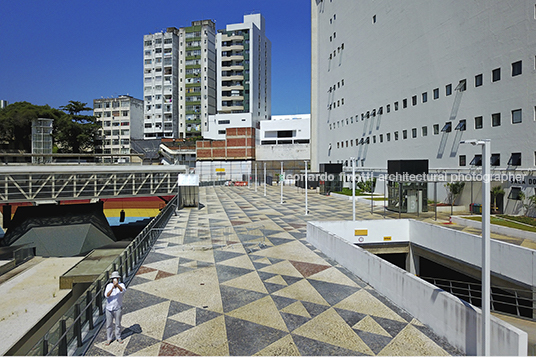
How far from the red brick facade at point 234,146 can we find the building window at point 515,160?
61582 millimetres

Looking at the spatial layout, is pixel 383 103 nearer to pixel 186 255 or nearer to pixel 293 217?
pixel 293 217

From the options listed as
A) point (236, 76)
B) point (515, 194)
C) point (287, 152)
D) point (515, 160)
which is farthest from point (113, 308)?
point (236, 76)

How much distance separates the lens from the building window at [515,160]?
873 inches

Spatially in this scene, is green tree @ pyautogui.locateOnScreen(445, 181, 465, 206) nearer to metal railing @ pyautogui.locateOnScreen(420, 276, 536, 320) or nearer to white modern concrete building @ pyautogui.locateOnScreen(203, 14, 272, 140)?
metal railing @ pyautogui.locateOnScreen(420, 276, 536, 320)

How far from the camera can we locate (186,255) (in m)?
16.2

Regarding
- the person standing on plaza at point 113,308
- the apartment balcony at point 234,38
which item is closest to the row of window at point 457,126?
the person standing on plaza at point 113,308

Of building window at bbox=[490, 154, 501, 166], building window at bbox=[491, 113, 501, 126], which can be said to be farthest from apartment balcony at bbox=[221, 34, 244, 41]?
building window at bbox=[490, 154, 501, 166]

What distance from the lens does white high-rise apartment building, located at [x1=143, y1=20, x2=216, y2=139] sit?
10138 cm

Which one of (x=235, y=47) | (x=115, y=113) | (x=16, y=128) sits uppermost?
(x=235, y=47)

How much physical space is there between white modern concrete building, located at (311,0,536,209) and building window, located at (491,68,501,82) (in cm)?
7

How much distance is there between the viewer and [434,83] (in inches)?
1208

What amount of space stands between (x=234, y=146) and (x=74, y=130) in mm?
36517

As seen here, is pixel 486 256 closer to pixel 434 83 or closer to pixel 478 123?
pixel 478 123

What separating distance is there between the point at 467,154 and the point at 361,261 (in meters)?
18.5
